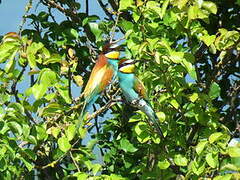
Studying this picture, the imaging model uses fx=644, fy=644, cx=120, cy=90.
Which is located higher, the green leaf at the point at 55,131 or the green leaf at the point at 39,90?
the green leaf at the point at 39,90

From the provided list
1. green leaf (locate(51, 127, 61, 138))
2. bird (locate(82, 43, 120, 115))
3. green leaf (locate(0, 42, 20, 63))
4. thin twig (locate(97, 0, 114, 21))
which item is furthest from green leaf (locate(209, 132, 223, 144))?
thin twig (locate(97, 0, 114, 21))

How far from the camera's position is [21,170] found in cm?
298

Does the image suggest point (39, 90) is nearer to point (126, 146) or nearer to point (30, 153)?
point (30, 153)

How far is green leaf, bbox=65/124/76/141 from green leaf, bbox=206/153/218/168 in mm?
582

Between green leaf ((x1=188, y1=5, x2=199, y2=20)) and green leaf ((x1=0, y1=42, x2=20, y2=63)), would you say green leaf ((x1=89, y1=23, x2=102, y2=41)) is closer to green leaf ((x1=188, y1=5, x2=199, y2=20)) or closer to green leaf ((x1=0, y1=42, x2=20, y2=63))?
green leaf ((x1=0, y1=42, x2=20, y2=63))

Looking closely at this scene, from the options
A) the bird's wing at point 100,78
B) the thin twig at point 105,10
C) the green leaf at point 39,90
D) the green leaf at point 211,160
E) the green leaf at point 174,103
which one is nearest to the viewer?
the bird's wing at point 100,78

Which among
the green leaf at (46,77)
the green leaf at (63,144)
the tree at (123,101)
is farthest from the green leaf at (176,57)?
the green leaf at (63,144)

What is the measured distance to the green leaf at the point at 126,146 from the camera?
2.99 meters

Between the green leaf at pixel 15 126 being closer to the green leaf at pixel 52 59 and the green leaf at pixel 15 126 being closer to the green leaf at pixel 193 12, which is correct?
the green leaf at pixel 52 59

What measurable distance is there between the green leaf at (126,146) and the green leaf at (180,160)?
26cm

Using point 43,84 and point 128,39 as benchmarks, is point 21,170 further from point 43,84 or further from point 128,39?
point 128,39

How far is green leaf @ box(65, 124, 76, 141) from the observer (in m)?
2.71

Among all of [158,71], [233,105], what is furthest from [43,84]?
[233,105]

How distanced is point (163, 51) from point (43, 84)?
0.51m
